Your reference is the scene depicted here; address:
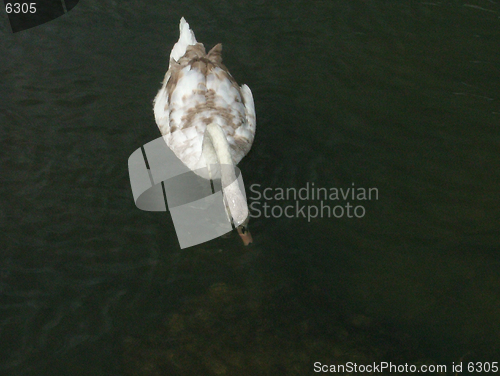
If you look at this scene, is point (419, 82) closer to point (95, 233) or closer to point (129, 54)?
point (129, 54)

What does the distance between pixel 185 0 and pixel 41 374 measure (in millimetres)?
7507

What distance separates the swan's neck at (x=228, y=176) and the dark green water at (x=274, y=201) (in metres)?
0.69

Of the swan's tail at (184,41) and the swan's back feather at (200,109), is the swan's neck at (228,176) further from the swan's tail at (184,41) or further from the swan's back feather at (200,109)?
the swan's tail at (184,41)

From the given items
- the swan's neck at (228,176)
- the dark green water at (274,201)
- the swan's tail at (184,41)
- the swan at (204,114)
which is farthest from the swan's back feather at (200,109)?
the swan's tail at (184,41)

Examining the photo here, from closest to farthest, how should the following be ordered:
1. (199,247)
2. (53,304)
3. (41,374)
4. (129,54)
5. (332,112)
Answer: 1. (41,374)
2. (53,304)
3. (199,247)
4. (332,112)
5. (129,54)

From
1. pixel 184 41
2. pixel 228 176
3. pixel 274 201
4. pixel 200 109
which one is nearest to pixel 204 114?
pixel 200 109

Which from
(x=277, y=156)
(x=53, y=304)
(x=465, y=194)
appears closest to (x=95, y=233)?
(x=53, y=304)

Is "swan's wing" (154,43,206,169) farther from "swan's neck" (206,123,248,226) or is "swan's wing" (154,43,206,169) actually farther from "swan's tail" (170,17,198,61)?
"swan's tail" (170,17,198,61)

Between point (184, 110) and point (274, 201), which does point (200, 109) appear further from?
point (274, 201)

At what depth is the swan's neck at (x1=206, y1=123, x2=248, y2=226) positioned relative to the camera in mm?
6402

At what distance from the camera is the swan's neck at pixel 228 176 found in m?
6.40

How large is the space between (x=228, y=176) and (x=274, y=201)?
105 centimetres

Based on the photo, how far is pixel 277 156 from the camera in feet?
26.3

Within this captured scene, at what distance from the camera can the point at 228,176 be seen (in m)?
6.70
